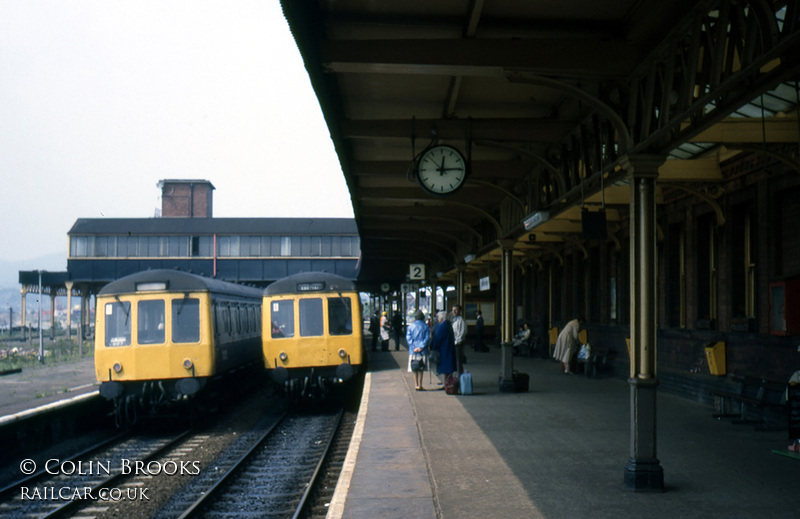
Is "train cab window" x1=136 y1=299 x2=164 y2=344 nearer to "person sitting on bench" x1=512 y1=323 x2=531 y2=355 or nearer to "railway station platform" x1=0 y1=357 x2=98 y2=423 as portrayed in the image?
"railway station platform" x1=0 y1=357 x2=98 y2=423

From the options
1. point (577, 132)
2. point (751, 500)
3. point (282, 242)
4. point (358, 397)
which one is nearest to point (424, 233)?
point (358, 397)

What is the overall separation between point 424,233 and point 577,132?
563 inches

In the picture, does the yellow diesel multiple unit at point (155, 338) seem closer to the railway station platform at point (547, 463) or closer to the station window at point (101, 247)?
the railway station platform at point (547, 463)

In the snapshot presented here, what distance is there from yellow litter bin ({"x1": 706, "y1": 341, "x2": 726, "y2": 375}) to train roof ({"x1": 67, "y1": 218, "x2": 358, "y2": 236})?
1834 inches

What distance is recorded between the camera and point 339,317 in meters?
17.4

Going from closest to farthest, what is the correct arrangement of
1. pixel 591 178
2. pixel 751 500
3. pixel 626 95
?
pixel 751 500 < pixel 626 95 < pixel 591 178

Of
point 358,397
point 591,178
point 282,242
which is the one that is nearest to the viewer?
point 591,178

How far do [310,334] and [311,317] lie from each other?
353mm

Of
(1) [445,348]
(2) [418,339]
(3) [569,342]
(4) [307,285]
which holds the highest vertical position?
(4) [307,285]

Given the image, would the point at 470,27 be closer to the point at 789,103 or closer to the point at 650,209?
the point at 650,209

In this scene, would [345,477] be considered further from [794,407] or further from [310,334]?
[310,334]

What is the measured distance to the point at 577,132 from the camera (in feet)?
35.8

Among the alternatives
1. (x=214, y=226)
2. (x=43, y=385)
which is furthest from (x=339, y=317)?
(x=214, y=226)

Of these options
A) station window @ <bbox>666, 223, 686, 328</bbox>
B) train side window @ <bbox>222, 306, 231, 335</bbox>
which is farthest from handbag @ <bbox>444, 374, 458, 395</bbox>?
train side window @ <bbox>222, 306, 231, 335</bbox>
